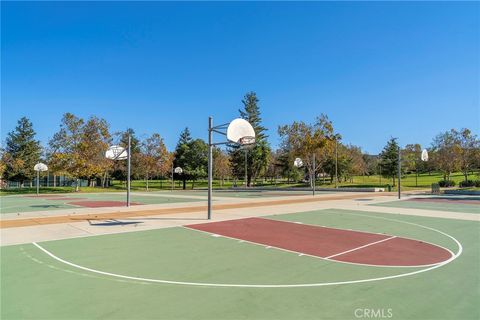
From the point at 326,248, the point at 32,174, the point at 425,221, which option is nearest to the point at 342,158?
the point at 425,221

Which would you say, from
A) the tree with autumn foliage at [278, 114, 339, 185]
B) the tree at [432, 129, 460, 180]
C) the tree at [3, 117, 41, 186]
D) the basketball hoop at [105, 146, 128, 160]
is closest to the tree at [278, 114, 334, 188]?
the tree with autumn foliage at [278, 114, 339, 185]

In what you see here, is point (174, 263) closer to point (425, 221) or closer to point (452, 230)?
point (452, 230)

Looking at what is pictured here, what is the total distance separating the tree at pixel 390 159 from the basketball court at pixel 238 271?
1523 inches

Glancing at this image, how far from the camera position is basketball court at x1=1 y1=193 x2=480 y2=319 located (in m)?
5.30

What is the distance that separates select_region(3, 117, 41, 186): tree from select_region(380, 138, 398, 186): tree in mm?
57358

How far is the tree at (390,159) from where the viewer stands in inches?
1946

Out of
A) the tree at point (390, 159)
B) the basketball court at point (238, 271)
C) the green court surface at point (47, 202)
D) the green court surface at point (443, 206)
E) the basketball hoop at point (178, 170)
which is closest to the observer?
the basketball court at point (238, 271)

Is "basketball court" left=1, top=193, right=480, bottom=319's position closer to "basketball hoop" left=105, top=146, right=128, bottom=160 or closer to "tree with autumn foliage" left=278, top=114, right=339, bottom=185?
"basketball hoop" left=105, top=146, right=128, bottom=160

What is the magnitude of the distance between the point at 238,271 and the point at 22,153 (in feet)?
216

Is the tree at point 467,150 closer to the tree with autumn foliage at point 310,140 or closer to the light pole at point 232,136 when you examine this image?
the tree with autumn foliage at point 310,140

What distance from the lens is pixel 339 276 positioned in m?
6.90

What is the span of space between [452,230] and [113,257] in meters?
12.0

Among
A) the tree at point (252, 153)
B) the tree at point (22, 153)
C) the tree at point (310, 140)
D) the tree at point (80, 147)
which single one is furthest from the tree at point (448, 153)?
the tree at point (22, 153)

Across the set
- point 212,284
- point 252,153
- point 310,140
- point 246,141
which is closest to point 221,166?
point 252,153
